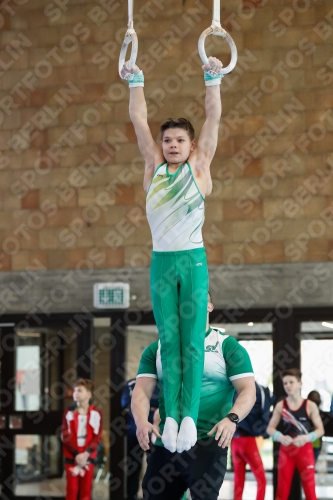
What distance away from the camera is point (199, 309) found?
308 centimetres

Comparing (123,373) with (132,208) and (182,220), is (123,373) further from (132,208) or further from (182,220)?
(182,220)

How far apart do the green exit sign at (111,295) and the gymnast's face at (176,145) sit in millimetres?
5841

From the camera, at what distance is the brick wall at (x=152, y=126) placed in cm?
862

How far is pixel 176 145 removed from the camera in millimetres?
3150

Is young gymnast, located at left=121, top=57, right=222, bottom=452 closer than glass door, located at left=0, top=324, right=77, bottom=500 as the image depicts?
Yes

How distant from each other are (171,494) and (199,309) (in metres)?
0.79

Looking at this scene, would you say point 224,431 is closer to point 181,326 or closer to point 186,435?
point 186,435

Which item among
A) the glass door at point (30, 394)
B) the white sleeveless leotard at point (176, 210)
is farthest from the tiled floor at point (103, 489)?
the white sleeveless leotard at point (176, 210)

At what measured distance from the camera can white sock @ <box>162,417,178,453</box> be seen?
9.89 feet

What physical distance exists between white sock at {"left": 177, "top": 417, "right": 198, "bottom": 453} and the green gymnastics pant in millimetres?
42

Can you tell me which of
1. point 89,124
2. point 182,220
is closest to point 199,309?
point 182,220

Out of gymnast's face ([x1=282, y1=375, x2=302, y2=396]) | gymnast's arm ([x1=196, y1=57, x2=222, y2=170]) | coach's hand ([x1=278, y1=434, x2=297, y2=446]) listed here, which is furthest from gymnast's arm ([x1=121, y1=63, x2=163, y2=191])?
coach's hand ([x1=278, y1=434, x2=297, y2=446])

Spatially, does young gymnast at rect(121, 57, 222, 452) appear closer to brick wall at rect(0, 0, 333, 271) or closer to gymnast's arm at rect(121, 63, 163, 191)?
gymnast's arm at rect(121, 63, 163, 191)

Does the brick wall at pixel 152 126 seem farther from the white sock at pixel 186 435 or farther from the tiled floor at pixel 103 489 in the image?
the white sock at pixel 186 435
